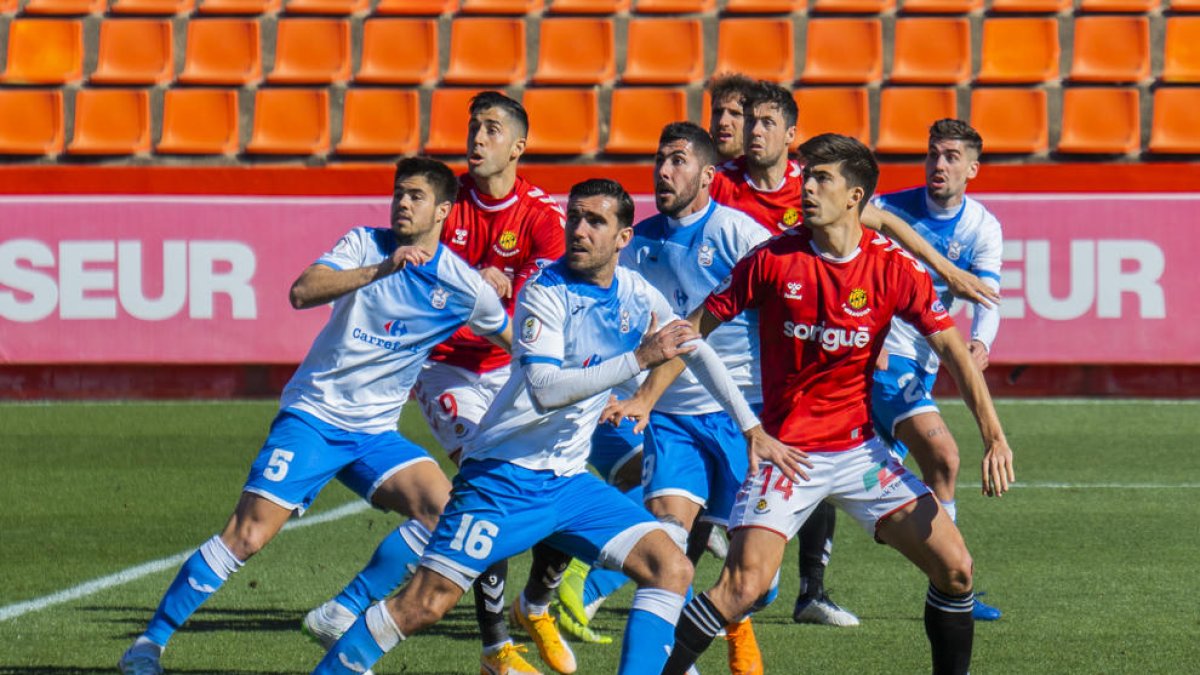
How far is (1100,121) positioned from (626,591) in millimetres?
10924

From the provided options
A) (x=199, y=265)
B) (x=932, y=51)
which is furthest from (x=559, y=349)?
(x=932, y=51)

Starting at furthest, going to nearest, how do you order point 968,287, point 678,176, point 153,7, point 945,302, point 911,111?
point 153,7 < point 911,111 < point 945,302 < point 678,176 < point 968,287

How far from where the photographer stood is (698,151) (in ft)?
25.3

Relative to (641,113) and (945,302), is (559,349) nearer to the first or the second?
(945,302)

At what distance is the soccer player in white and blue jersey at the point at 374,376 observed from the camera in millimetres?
7125

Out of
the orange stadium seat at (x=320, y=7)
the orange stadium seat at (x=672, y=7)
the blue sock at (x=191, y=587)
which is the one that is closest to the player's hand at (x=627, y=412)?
the blue sock at (x=191, y=587)

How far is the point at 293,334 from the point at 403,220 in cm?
921

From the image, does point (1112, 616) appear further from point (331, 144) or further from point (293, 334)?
point (331, 144)

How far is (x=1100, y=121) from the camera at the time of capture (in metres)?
18.5

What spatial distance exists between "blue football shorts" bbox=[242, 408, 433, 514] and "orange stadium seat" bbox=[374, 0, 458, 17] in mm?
13308

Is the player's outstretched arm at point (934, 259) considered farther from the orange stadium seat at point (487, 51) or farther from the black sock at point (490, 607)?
the orange stadium seat at point (487, 51)

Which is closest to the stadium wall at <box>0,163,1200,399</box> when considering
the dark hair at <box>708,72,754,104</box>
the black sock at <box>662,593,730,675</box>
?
the dark hair at <box>708,72,754,104</box>

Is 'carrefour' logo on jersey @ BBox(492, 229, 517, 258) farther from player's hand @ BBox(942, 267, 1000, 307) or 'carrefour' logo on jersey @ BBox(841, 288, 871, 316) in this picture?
'carrefour' logo on jersey @ BBox(841, 288, 871, 316)

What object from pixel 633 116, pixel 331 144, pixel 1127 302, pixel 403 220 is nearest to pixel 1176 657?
pixel 403 220
